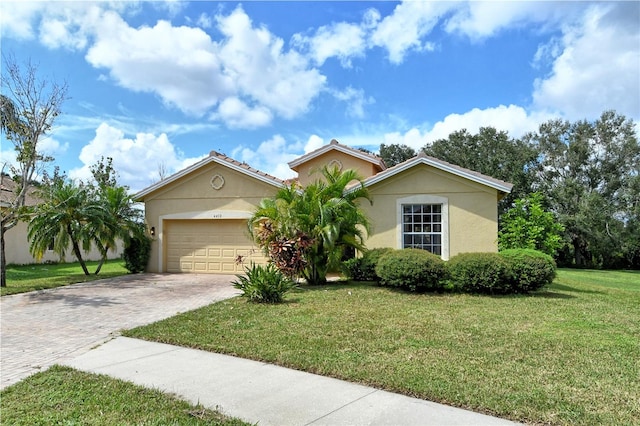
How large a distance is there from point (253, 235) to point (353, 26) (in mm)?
7214

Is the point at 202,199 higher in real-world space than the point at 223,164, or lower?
lower

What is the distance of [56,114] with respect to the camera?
13156 mm

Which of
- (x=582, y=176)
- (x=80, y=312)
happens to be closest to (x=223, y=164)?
(x=80, y=312)

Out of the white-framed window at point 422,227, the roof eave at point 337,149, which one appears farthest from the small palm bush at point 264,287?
the roof eave at point 337,149

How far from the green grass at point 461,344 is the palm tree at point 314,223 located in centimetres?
223

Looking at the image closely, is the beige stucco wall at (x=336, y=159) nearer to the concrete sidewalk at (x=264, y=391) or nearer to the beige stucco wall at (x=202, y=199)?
the beige stucco wall at (x=202, y=199)

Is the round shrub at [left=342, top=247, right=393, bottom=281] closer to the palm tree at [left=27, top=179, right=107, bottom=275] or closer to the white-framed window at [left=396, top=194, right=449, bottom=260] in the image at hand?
the white-framed window at [left=396, top=194, right=449, bottom=260]

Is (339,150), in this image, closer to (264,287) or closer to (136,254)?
(136,254)

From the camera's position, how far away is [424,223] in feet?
47.3

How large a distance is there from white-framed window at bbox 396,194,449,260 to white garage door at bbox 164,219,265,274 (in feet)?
18.9

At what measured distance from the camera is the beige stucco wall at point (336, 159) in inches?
717

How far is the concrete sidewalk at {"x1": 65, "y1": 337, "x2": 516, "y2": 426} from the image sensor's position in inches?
149

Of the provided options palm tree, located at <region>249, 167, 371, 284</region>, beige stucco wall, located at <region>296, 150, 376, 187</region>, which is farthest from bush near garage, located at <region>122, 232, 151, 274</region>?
beige stucco wall, located at <region>296, 150, 376, 187</region>

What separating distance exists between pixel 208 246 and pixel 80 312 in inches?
305
